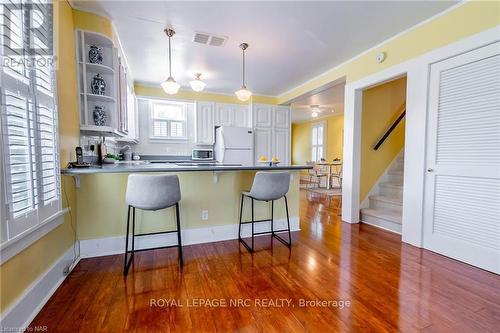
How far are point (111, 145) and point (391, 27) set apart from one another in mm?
4279

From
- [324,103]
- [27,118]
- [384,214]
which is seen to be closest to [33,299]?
[27,118]

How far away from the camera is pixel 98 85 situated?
2.45 m

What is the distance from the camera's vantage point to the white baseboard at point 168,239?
227 centimetres

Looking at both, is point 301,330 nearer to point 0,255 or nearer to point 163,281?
point 163,281

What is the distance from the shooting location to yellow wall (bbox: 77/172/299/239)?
7.35 feet

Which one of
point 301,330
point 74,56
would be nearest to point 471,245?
point 301,330

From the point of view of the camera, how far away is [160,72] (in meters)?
4.08

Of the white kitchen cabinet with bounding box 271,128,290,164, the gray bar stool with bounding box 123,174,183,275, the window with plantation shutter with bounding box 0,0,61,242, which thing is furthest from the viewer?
the white kitchen cabinet with bounding box 271,128,290,164

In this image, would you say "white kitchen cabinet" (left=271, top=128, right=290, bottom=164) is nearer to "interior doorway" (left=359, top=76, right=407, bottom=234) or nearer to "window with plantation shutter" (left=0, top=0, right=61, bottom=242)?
"interior doorway" (left=359, top=76, right=407, bottom=234)

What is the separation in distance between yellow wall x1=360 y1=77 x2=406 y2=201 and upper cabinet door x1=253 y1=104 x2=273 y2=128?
7.65ft

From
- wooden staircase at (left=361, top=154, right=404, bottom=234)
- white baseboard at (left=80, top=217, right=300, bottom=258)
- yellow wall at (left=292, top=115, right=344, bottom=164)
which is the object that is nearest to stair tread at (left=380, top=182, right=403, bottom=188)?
wooden staircase at (left=361, top=154, right=404, bottom=234)

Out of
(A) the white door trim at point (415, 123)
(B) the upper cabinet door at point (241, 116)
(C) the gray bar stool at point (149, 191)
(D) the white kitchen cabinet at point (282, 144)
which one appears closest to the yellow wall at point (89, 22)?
(C) the gray bar stool at point (149, 191)

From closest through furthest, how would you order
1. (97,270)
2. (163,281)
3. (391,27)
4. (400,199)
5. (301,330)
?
(301,330) < (163,281) < (97,270) < (391,27) < (400,199)

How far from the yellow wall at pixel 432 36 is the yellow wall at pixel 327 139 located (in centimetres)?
437
